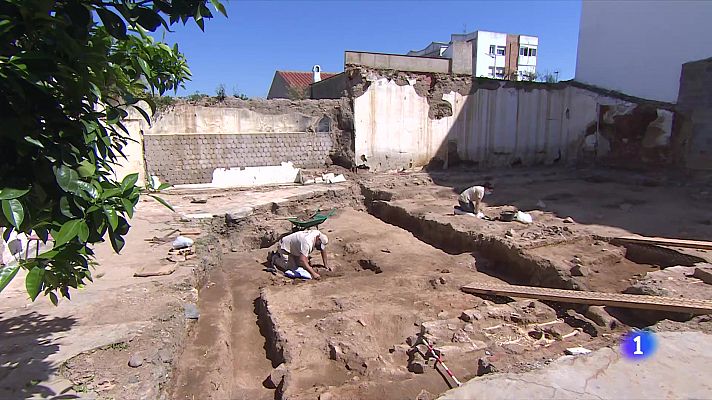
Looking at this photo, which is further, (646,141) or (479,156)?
(479,156)

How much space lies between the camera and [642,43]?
42.9 ft

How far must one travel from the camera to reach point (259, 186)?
35.4ft

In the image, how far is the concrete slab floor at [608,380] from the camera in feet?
7.97

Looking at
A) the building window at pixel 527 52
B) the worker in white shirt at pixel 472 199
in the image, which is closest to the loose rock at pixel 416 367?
the worker in white shirt at pixel 472 199

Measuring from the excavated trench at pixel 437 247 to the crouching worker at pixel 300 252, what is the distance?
411 mm

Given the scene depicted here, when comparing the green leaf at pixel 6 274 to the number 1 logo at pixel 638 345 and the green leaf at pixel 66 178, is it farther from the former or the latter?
the number 1 logo at pixel 638 345

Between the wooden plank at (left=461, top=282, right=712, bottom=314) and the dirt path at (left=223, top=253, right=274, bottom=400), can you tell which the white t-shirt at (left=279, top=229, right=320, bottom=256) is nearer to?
the dirt path at (left=223, top=253, right=274, bottom=400)

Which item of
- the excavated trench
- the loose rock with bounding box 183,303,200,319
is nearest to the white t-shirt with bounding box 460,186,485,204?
the excavated trench

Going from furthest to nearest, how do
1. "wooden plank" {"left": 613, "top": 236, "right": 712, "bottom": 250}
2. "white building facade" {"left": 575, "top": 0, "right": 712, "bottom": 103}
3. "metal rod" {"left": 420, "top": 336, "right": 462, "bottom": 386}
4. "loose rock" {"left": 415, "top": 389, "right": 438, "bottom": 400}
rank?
"white building facade" {"left": 575, "top": 0, "right": 712, "bottom": 103} < "wooden plank" {"left": 613, "top": 236, "right": 712, "bottom": 250} < "metal rod" {"left": 420, "top": 336, "right": 462, "bottom": 386} < "loose rock" {"left": 415, "top": 389, "right": 438, "bottom": 400}

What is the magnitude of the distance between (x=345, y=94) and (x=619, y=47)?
9749 millimetres

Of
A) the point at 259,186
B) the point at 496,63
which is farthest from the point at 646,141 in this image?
the point at 496,63

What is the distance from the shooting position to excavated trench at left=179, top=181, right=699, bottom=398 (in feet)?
13.4

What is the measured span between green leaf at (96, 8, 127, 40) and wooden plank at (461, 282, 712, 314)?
4.54 metres

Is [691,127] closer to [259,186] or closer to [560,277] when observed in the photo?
[560,277]
